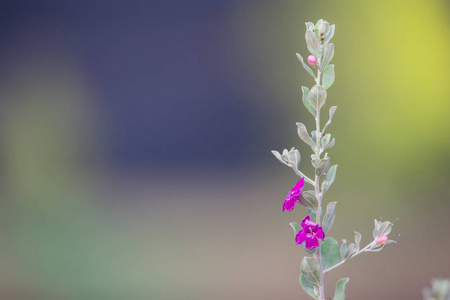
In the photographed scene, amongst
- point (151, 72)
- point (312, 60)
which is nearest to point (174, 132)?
point (151, 72)

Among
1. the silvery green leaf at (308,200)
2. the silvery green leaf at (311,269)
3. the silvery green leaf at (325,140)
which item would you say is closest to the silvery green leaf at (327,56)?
the silvery green leaf at (325,140)

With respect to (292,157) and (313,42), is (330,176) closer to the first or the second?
(292,157)

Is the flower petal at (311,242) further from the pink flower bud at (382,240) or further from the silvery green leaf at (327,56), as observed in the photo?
the silvery green leaf at (327,56)

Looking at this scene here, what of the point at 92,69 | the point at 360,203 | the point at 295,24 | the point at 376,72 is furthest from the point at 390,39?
the point at 92,69

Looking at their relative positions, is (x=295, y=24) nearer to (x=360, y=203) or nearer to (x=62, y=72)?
(x=360, y=203)

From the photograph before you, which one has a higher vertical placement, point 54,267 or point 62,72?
point 62,72
